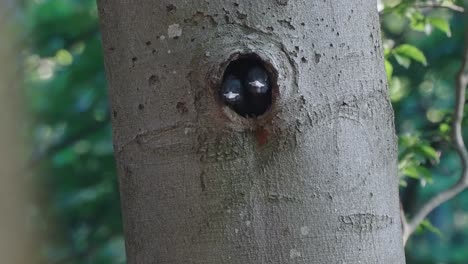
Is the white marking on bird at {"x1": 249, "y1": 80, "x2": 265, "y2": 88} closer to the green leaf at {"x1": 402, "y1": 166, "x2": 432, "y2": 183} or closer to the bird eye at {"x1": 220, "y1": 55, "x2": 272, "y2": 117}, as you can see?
the bird eye at {"x1": 220, "y1": 55, "x2": 272, "y2": 117}

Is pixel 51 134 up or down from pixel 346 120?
up

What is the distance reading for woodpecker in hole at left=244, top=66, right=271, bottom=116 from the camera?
526 millimetres

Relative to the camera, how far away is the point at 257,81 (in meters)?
0.53

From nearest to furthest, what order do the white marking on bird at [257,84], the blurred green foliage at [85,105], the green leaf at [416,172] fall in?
the white marking on bird at [257,84] < the green leaf at [416,172] < the blurred green foliage at [85,105]

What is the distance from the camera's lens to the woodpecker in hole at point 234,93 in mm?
526

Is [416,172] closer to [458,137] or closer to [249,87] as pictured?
[458,137]

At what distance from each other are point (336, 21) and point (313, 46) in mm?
34

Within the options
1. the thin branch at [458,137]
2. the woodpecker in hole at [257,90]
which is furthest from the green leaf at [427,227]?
the woodpecker in hole at [257,90]

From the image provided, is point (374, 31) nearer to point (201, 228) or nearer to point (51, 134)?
point (201, 228)

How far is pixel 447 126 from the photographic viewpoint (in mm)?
1126

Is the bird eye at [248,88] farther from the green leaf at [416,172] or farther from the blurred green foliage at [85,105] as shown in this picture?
the blurred green foliage at [85,105]

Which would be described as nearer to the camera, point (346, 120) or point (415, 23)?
point (346, 120)

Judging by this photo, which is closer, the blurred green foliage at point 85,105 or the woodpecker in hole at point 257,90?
the woodpecker in hole at point 257,90

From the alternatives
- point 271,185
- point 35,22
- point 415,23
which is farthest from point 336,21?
point 35,22
